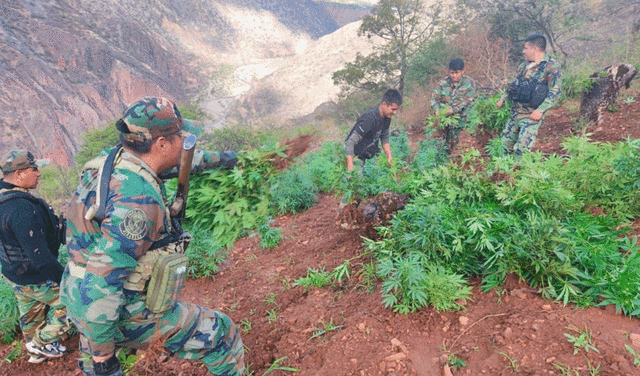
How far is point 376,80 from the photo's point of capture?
20047mm

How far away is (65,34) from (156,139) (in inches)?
2020

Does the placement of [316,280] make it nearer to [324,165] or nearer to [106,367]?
[106,367]

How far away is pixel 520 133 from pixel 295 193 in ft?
10.1

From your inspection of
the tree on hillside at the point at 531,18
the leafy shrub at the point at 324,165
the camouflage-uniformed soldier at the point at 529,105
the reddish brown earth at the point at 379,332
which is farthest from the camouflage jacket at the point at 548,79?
the tree on hillside at the point at 531,18

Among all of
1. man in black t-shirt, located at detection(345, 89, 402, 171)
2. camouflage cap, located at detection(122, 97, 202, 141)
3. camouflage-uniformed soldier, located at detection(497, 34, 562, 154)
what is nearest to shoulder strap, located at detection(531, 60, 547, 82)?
camouflage-uniformed soldier, located at detection(497, 34, 562, 154)

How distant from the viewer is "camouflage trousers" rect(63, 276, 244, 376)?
1.79m

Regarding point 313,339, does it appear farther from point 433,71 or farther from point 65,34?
point 65,34

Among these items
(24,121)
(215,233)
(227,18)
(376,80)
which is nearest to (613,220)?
(215,233)

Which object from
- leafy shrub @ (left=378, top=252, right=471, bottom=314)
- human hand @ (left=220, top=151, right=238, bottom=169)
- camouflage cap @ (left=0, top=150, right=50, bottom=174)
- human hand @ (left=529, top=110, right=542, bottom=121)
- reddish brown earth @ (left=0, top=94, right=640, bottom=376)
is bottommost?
reddish brown earth @ (left=0, top=94, right=640, bottom=376)

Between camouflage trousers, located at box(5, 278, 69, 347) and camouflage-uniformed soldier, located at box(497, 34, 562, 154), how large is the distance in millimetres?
5095

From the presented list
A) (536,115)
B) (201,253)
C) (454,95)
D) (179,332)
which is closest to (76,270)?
(179,332)

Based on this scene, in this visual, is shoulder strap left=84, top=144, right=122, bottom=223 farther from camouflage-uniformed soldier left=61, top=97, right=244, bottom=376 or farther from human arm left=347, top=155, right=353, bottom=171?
human arm left=347, top=155, right=353, bottom=171

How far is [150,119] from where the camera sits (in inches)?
68.1

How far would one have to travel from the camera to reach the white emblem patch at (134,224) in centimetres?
157
